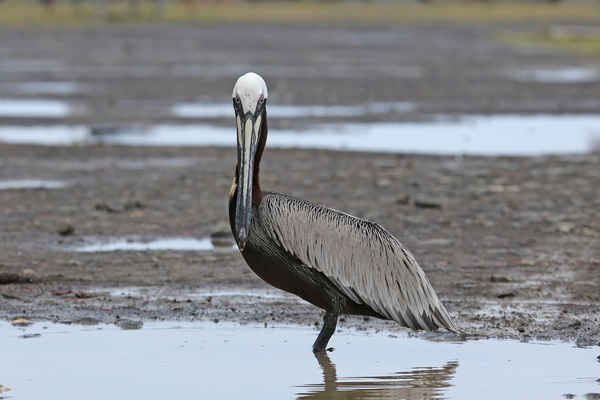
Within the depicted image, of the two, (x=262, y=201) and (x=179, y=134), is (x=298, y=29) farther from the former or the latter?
(x=262, y=201)

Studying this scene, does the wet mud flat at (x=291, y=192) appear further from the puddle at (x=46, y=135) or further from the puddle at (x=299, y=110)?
the puddle at (x=299, y=110)

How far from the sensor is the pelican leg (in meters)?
6.47

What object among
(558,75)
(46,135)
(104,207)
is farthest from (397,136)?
(558,75)

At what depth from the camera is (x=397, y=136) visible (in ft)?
57.3

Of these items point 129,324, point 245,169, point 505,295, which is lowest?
point 129,324

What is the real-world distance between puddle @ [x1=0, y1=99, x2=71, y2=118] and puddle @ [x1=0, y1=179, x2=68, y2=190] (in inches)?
283

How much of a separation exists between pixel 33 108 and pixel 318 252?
1612 cm

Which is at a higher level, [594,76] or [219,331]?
[594,76]

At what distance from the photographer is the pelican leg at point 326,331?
21.2 feet

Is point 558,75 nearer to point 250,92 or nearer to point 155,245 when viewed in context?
point 155,245

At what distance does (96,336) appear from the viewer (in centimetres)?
695

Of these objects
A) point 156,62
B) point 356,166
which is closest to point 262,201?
point 356,166

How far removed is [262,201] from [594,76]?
23455 mm

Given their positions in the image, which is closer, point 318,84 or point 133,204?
point 133,204
